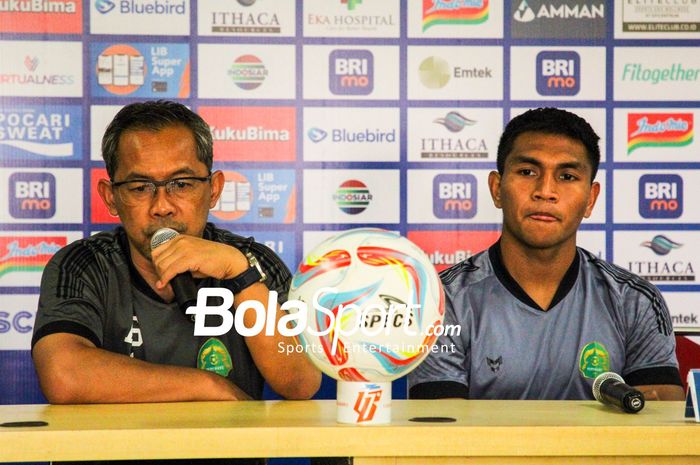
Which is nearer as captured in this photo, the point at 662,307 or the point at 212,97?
the point at 662,307

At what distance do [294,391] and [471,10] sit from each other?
160 cm

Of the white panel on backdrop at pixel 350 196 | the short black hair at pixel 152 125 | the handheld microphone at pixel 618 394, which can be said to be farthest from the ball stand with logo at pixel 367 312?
the white panel on backdrop at pixel 350 196

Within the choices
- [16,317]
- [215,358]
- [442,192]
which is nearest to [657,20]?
[442,192]

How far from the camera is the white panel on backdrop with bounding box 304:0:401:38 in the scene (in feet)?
9.80

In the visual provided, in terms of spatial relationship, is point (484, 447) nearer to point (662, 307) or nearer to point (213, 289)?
point (213, 289)

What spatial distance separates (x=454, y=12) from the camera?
9.92ft

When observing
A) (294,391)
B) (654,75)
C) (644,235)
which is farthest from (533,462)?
(654,75)

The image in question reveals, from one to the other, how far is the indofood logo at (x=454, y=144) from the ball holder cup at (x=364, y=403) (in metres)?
1.68

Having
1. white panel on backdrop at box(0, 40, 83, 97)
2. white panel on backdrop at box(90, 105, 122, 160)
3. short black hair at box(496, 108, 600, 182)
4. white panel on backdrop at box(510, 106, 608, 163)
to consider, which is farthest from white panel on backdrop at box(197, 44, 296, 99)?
short black hair at box(496, 108, 600, 182)

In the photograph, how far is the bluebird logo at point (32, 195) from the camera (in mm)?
2916

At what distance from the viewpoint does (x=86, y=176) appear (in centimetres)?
293

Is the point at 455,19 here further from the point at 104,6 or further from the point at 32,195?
the point at 32,195

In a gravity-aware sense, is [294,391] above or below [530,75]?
below

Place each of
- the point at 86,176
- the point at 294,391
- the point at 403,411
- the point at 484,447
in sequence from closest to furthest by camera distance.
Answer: the point at 484,447
the point at 403,411
the point at 294,391
the point at 86,176
